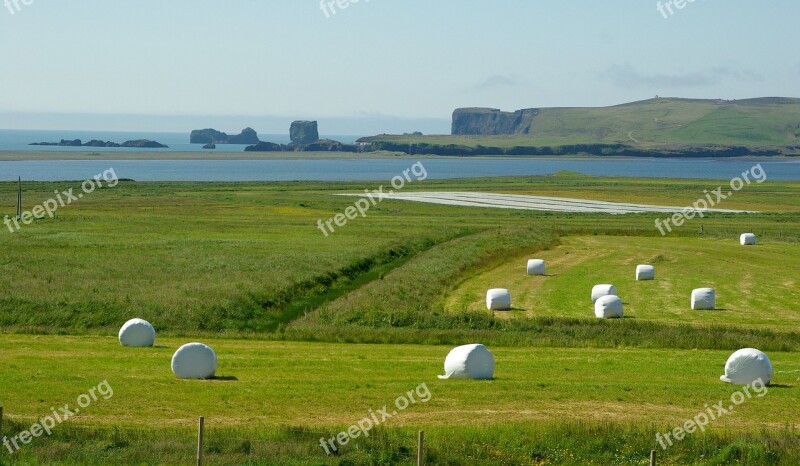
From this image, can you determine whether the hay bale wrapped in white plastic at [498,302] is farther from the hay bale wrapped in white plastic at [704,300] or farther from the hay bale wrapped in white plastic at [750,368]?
the hay bale wrapped in white plastic at [750,368]

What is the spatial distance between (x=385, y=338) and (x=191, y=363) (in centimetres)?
1237

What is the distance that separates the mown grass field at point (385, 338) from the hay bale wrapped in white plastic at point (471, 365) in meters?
0.52

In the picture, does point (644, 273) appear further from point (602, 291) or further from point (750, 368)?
point (750, 368)

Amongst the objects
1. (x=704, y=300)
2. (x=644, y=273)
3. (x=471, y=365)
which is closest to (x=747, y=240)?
(x=644, y=273)

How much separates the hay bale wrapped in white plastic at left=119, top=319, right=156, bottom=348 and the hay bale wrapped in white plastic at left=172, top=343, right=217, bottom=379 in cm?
696

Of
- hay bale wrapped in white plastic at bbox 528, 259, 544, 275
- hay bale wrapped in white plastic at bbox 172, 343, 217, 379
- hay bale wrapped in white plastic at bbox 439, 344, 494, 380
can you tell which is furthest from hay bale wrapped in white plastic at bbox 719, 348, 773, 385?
hay bale wrapped in white plastic at bbox 528, 259, 544, 275

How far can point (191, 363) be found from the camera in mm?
31062

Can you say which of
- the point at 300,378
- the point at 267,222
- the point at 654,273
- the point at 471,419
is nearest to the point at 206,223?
the point at 267,222

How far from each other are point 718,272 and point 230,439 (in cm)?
4548

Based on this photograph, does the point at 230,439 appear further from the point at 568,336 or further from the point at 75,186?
the point at 75,186

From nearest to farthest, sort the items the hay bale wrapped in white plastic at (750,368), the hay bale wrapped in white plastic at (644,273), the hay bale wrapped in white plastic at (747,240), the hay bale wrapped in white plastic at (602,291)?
the hay bale wrapped in white plastic at (750,368) < the hay bale wrapped in white plastic at (602,291) < the hay bale wrapped in white plastic at (644,273) < the hay bale wrapped in white plastic at (747,240)

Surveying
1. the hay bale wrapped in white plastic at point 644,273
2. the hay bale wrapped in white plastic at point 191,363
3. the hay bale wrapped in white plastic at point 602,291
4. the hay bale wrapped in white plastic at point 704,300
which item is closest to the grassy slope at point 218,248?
the hay bale wrapped in white plastic at point 644,273

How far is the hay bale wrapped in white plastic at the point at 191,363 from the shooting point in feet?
102

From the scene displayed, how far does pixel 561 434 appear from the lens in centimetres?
2459
